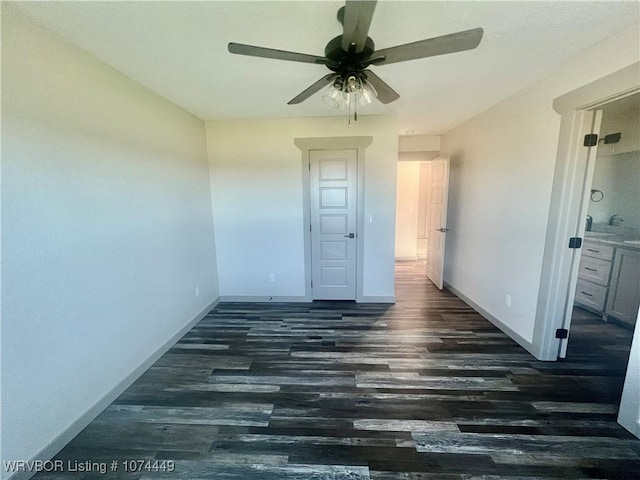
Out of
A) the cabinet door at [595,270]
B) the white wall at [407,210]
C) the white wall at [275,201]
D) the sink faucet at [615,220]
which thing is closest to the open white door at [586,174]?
the cabinet door at [595,270]

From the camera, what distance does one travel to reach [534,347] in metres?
2.38

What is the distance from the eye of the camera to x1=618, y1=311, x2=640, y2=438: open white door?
1.56 m

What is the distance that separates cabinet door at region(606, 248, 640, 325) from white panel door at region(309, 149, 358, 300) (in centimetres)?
293

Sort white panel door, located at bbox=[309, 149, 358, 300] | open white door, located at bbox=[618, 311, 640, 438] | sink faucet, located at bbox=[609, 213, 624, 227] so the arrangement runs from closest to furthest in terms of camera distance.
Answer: open white door, located at bbox=[618, 311, 640, 438] → sink faucet, located at bbox=[609, 213, 624, 227] → white panel door, located at bbox=[309, 149, 358, 300]

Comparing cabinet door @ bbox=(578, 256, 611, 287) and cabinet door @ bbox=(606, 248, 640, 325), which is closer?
cabinet door @ bbox=(606, 248, 640, 325)

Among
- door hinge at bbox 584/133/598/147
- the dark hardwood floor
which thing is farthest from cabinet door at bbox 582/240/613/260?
door hinge at bbox 584/133/598/147

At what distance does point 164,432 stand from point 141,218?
5.39 ft

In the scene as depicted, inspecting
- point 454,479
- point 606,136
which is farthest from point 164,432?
point 606,136

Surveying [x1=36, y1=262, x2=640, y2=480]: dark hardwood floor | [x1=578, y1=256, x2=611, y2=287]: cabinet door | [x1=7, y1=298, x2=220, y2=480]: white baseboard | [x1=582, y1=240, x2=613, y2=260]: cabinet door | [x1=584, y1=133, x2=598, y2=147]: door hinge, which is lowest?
[x1=36, y1=262, x2=640, y2=480]: dark hardwood floor

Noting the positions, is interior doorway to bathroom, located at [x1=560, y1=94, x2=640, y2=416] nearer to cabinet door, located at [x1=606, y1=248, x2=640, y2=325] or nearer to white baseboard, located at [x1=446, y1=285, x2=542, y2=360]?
cabinet door, located at [x1=606, y1=248, x2=640, y2=325]

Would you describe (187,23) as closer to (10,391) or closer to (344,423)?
(10,391)

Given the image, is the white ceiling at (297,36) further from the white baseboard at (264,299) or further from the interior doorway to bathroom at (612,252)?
the white baseboard at (264,299)

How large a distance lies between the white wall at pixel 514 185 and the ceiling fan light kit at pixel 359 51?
1.39 m

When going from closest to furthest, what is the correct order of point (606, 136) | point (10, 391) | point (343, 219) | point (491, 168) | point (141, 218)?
point (10, 391) → point (141, 218) → point (491, 168) → point (606, 136) → point (343, 219)
